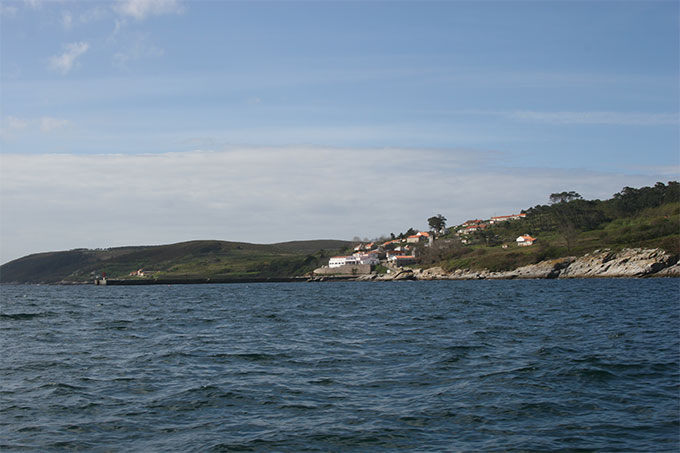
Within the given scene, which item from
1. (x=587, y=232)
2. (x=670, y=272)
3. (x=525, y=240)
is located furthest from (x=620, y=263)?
(x=525, y=240)

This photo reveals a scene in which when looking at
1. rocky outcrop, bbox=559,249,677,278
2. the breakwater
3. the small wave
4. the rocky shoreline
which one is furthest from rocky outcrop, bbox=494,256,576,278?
the small wave

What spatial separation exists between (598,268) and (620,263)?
18.1ft

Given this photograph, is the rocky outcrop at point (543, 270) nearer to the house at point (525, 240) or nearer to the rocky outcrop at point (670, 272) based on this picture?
the rocky outcrop at point (670, 272)

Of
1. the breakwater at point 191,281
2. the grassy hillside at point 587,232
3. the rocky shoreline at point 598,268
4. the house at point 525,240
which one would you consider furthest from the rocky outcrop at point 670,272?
the breakwater at point 191,281

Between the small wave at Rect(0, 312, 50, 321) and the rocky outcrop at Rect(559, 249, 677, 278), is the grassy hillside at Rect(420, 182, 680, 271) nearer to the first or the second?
the rocky outcrop at Rect(559, 249, 677, 278)

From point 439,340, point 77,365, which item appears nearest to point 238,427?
point 77,365

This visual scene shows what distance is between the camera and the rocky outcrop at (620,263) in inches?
4225

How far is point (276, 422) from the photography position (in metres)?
13.1

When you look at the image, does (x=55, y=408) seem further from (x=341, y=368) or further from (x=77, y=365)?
(x=341, y=368)

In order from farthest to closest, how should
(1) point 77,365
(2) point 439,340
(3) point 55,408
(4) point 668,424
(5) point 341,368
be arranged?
(2) point 439,340, (1) point 77,365, (5) point 341,368, (3) point 55,408, (4) point 668,424

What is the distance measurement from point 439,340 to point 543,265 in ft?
391

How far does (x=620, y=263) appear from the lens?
116 metres

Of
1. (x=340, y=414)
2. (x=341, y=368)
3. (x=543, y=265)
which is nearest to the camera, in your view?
(x=340, y=414)

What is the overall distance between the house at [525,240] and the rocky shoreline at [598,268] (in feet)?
113
